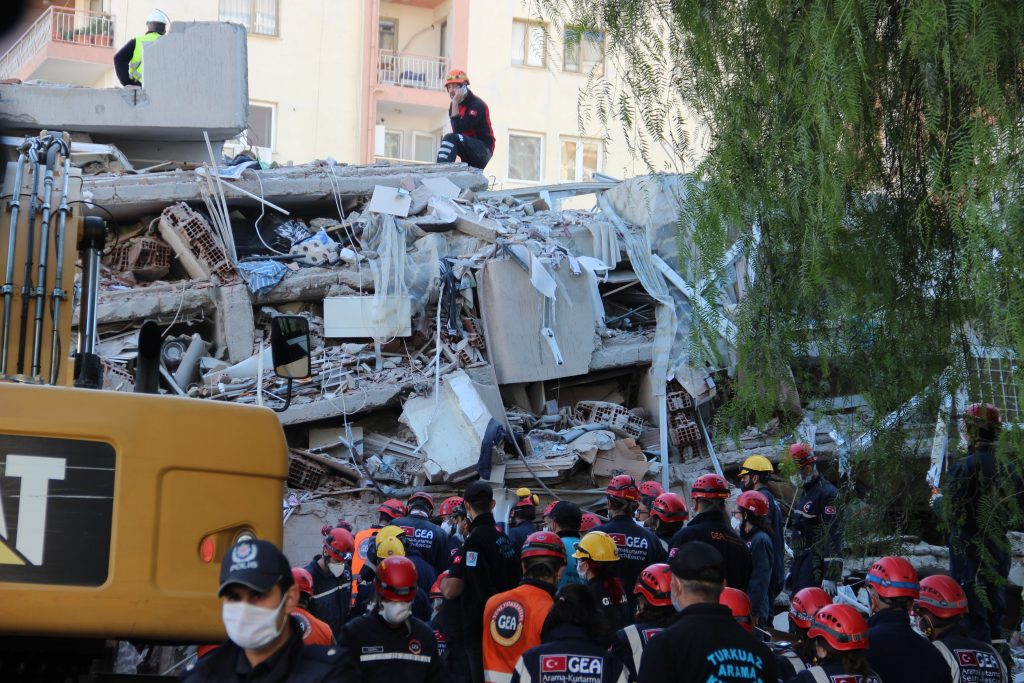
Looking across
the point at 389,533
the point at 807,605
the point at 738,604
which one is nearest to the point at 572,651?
the point at 738,604

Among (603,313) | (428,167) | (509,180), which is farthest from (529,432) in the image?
(509,180)

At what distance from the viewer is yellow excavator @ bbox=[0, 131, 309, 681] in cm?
421

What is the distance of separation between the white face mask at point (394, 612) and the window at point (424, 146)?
1179 inches

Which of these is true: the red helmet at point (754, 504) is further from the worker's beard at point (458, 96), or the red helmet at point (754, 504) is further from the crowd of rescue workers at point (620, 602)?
the worker's beard at point (458, 96)

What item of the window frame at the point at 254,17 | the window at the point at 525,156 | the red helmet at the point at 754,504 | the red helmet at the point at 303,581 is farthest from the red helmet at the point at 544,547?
the window at the point at 525,156

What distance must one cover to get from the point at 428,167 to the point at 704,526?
9.60 meters

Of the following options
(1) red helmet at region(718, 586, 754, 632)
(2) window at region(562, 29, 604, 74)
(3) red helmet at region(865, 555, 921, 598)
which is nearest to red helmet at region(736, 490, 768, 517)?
(1) red helmet at region(718, 586, 754, 632)

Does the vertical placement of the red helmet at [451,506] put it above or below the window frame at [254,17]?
below

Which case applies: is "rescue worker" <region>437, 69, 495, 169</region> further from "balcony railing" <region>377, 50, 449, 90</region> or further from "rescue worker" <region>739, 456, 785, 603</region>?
"balcony railing" <region>377, 50, 449, 90</region>

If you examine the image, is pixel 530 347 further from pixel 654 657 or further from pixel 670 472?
pixel 654 657

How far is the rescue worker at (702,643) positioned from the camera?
480 cm

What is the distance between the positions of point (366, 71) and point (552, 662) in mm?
29017

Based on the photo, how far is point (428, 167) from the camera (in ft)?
55.8

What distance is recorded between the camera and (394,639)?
19.2 feet
